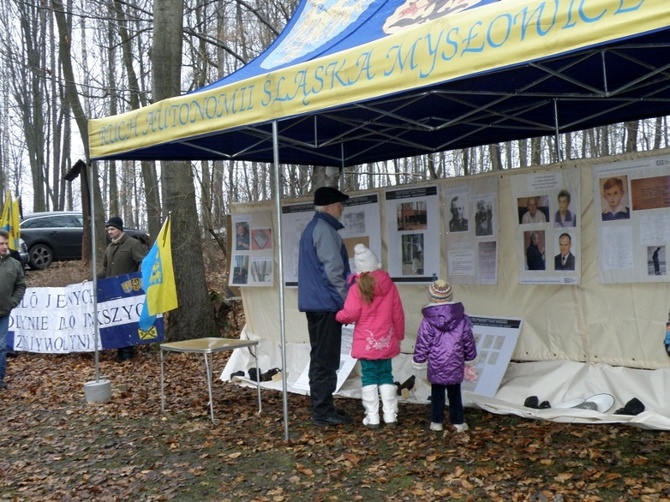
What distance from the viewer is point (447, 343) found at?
5.60m

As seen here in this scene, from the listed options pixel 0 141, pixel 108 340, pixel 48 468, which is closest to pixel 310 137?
pixel 48 468

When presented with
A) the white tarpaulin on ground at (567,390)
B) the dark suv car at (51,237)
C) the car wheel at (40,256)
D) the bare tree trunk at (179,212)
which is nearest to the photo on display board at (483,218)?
the white tarpaulin on ground at (567,390)

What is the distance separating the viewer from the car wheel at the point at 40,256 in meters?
20.8

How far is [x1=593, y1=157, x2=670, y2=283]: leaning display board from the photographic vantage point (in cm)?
548

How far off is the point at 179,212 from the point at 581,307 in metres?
5.90

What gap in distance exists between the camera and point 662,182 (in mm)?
5457

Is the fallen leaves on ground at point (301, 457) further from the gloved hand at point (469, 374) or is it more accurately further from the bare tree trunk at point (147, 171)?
the bare tree trunk at point (147, 171)

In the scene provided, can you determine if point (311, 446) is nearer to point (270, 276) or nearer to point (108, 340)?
point (270, 276)

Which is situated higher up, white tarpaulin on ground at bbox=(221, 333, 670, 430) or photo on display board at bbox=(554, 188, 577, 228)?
photo on display board at bbox=(554, 188, 577, 228)

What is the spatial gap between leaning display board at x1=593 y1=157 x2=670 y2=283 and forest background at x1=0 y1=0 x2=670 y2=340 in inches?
31.1

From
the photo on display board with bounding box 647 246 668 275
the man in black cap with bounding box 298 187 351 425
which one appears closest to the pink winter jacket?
the man in black cap with bounding box 298 187 351 425

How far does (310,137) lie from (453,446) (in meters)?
3.50

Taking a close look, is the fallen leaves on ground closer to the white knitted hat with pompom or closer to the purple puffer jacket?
the purple puffer jacket

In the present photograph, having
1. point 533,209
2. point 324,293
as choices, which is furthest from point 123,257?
point 533,209
